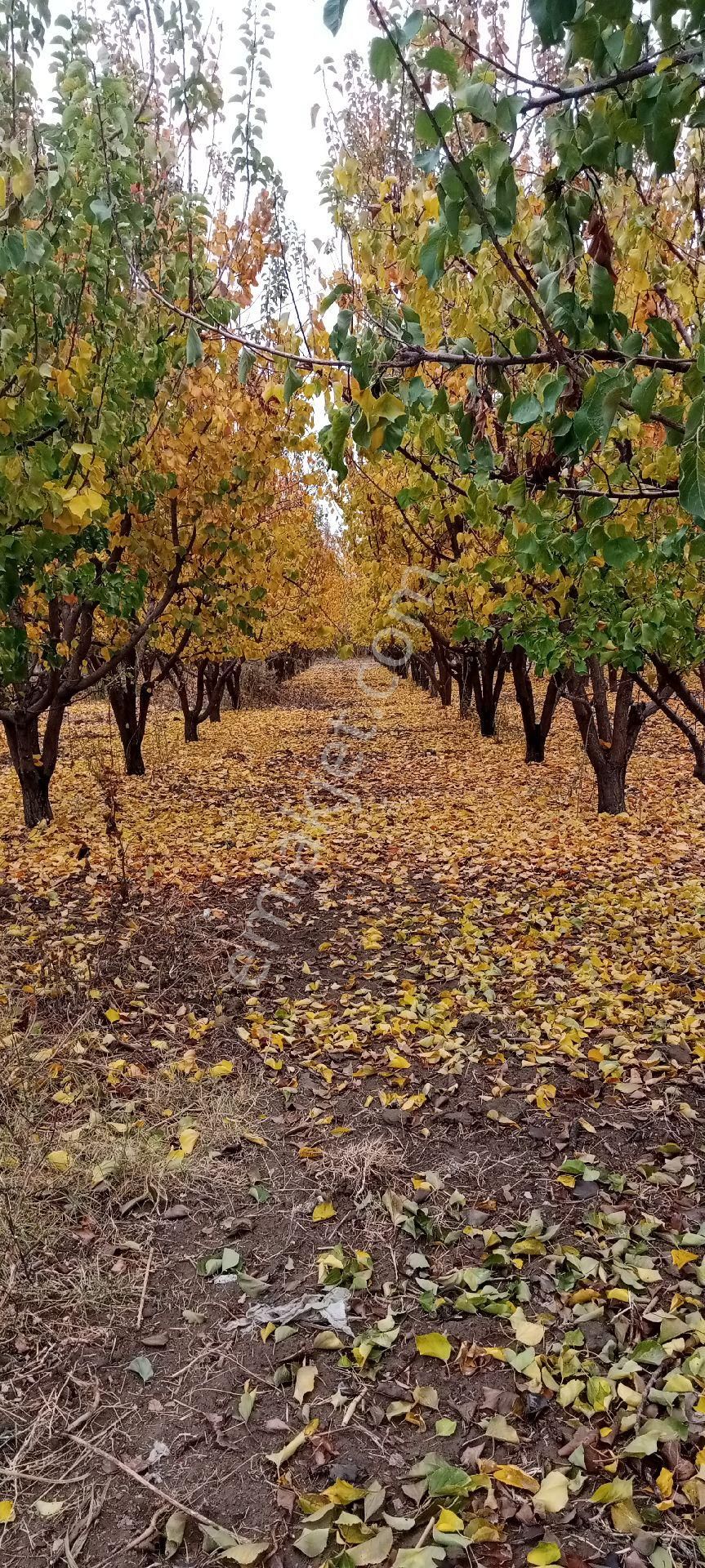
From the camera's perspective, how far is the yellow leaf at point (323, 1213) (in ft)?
10.3

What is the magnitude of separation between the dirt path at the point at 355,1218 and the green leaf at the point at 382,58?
10.1 ft

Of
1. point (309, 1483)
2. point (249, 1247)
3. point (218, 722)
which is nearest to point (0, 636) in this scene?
point (249, 1247)

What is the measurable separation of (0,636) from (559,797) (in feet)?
21.2

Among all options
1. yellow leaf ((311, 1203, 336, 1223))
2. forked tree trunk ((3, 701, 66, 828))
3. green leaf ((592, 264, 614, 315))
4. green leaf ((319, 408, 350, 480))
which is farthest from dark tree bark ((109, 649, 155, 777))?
green leaf ((592, 264, 614, 315))

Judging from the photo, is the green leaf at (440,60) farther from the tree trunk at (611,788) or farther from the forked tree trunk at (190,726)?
the forked tree trunk at (190,726)

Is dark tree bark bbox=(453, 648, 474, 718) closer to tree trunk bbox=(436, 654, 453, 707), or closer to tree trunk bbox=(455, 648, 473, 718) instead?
tree trunk bbox=(455, 648, 473, 718)

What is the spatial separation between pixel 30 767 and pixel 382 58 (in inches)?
297

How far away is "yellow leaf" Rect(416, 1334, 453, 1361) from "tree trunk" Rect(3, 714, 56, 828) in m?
6.66

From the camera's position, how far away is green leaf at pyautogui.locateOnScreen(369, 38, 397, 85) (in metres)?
1.50

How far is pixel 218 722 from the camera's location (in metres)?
18.3

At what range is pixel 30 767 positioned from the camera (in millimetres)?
8242

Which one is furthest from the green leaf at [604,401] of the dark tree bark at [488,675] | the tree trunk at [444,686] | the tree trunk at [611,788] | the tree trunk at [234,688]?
the tree trunk at [234,688]

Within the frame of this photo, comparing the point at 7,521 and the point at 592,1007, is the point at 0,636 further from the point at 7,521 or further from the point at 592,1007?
the point at 592,1007

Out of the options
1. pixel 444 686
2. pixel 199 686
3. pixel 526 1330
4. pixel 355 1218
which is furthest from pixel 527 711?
pixel 526 1330
